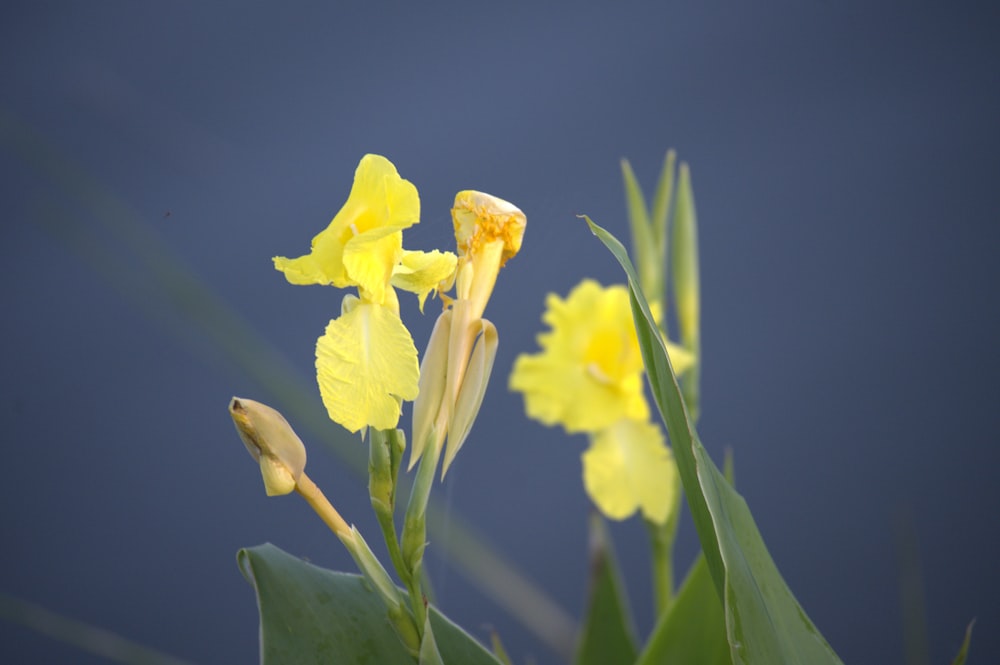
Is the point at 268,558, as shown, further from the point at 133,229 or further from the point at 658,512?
the point at 658,512

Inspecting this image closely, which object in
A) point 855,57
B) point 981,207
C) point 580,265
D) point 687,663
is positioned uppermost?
point 855,57

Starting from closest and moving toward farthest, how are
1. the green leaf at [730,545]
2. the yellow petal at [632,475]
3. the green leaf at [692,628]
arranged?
the green leaf at [730,545] < the green leaf at [692,628] < the yellow petal at [632,475]

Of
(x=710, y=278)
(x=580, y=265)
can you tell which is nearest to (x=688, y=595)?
(x=580, y=265)

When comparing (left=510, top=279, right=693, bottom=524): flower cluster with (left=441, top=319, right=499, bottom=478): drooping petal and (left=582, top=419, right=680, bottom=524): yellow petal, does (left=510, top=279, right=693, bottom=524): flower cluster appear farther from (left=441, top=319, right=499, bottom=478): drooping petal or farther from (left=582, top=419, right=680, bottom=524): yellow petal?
(left=441, top=319, right=499, bottom=478): drooping petal

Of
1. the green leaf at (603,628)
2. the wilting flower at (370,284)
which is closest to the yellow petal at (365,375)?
the wilting flower at (370,284)

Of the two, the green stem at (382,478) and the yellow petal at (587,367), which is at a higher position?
the yellow petal at (587,367)

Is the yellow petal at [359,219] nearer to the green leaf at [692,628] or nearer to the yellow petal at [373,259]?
the yellow petal at [373,259]

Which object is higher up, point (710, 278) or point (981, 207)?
point (981, 207)

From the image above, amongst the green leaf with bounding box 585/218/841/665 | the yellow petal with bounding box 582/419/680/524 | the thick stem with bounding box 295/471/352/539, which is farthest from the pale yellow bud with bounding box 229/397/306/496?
the yellow petal with bounding box 582/419/680/524
